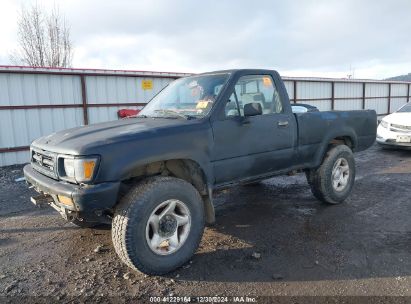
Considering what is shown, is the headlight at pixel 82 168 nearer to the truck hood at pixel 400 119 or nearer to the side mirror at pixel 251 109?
the side mirror at pixel 251 109

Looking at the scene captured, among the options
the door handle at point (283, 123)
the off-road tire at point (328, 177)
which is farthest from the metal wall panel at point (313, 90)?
the door handle at point (283, 123)

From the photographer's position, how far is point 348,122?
5348 mm

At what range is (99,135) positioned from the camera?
331 cm

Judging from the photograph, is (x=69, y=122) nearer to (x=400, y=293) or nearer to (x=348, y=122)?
(x=348, y=122)

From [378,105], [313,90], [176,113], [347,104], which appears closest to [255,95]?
[176,113]

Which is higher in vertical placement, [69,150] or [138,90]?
[138,90]

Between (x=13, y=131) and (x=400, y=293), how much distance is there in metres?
9.65

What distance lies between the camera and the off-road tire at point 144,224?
121 inches

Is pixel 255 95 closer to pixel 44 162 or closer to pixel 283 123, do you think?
pixel 283 123

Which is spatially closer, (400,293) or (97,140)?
(400,293)

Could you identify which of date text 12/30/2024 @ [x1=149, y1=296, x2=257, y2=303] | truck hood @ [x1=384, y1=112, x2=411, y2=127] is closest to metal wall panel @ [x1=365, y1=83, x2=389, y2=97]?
truck hood @ [x1=384, y1=112, x2=411, y2=127]

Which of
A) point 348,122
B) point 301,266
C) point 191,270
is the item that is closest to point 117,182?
point 191,270

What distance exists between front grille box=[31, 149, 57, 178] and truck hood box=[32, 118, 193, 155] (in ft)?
0.20

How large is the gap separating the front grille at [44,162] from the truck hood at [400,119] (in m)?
9.17
